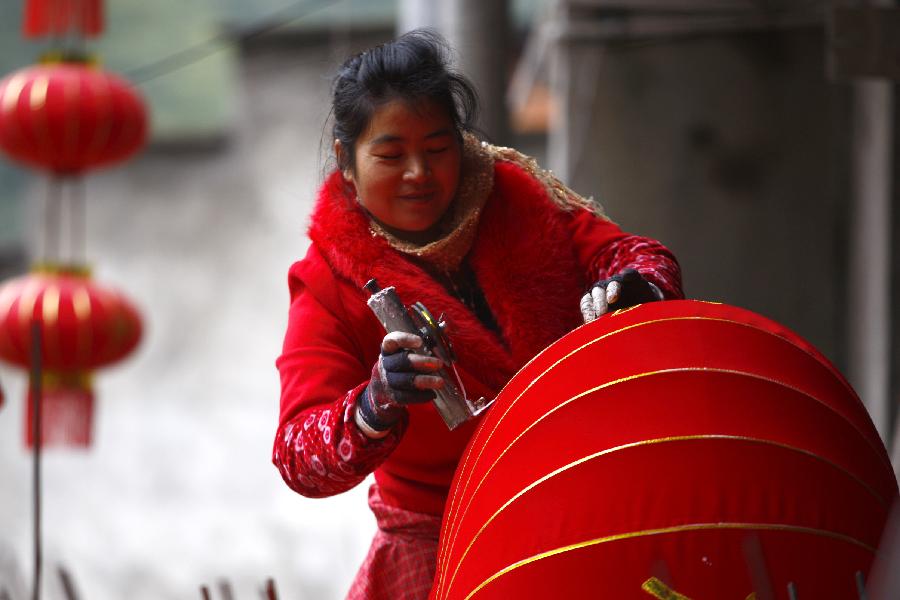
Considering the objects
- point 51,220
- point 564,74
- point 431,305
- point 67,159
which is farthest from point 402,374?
point 51,220

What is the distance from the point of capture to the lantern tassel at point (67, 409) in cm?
465

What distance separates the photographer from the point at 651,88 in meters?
4.59

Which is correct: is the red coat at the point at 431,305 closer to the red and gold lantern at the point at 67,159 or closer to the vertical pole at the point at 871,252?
the vertical pole at the point at 871,252

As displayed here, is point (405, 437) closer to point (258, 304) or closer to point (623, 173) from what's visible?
point (623, 173)

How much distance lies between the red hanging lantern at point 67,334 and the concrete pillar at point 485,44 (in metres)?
1.63

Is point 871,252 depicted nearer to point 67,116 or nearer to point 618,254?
point 67,116

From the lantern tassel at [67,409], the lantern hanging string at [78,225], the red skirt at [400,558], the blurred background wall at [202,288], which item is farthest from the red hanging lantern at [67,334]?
the red skirt at [400,558]

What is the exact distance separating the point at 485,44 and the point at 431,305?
7.94 ft

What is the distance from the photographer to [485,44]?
3832mm

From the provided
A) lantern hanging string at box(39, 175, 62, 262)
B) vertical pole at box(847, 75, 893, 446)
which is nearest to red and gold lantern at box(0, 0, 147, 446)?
lantern hanging string at box(39, 175, 62, 262)

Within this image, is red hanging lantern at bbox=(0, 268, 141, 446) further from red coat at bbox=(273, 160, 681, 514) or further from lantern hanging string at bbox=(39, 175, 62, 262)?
red coat at bbox=(273, 160, 681, 514)

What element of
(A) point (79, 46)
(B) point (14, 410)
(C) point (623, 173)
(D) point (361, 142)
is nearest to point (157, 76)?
(B) point (14, 410)

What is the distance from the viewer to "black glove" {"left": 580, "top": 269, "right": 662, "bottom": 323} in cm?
142

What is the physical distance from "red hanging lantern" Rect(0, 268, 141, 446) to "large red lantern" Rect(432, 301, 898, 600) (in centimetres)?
347
